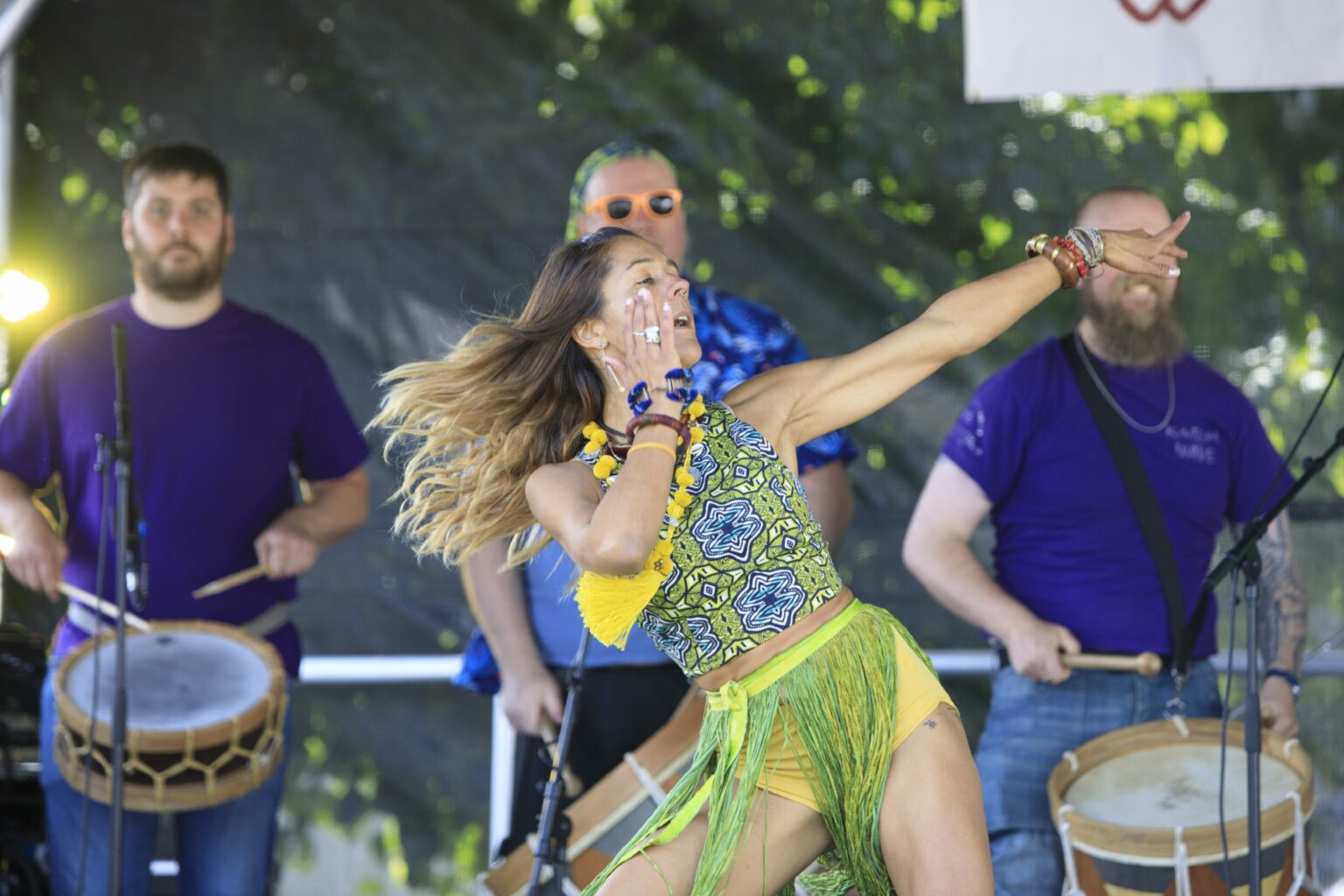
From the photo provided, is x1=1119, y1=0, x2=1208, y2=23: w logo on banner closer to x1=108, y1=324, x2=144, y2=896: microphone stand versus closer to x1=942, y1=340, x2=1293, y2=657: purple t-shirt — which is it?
x1=942, y1=340, x2=1293, y2=657: purple t-shirt

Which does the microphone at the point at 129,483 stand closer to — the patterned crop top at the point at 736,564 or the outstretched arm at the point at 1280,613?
the patterned crop top at the point at 736,564

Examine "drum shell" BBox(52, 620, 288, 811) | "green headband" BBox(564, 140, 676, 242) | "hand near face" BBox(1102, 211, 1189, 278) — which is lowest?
"drum shell" BBox(52, 620, 288, 811)

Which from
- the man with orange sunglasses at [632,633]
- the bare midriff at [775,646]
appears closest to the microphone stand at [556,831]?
the man with orange sunglasses at [632,633]

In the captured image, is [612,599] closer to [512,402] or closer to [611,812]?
[512,402]

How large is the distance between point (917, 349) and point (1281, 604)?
67.1 inches

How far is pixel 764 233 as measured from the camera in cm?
503

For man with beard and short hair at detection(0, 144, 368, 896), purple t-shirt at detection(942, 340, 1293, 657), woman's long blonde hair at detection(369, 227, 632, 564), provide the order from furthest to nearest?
purple t-shirt at detection(942, 340, 1293, 657) → man with beard and short hair at detection(0, 144, 368, 896) → woman's long blonde hair at detection(369, 227, 632, 564)

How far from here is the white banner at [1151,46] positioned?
4648 mm

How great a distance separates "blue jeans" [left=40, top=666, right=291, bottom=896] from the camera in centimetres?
405

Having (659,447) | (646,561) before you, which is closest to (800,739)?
(646,561)

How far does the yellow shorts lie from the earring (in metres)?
0.67

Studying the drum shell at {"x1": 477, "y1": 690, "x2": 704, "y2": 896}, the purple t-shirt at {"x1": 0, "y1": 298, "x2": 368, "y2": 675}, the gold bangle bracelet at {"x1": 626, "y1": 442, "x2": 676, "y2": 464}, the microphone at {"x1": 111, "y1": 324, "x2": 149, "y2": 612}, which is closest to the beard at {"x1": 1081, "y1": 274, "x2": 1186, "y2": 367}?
the drum shell at {"x1": 477, "y1": 690, "x2": 704, "y2": 896}

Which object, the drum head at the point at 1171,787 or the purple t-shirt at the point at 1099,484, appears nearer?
the drum head at the point at 1171,787

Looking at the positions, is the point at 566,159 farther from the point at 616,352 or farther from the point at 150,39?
the point at 616,352
